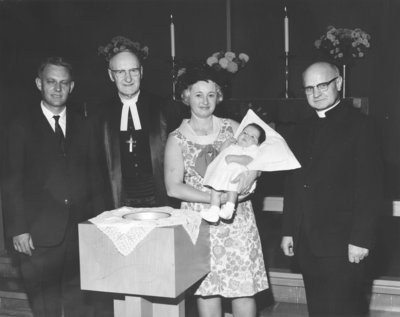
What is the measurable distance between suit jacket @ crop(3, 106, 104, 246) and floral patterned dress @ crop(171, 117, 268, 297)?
581 millimetres

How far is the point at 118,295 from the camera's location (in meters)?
2.29

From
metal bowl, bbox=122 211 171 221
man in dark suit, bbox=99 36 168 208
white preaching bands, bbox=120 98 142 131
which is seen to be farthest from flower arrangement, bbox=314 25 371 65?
metal bowl, bbox=122 211 171 221

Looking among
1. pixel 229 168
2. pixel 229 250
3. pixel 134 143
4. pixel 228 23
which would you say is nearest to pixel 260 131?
pixel 229 168

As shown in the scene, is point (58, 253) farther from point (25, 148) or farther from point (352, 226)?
point (352, 226)

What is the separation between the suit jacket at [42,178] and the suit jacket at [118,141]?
0.38 ft

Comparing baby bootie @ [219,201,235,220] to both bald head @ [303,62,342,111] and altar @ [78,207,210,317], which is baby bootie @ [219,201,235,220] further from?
bald head @ [303,62,342,111]

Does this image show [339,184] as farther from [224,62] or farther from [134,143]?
[224,62]

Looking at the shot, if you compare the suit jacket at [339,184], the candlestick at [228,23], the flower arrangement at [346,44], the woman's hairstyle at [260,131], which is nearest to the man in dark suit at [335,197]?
the suit jacket at [339,184]

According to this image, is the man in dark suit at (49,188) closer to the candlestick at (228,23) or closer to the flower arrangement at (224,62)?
the flower arrangement at (224,62)

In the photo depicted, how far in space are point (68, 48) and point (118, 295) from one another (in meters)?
4.05

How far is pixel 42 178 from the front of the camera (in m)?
2.87

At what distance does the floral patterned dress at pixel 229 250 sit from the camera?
8.82 feet

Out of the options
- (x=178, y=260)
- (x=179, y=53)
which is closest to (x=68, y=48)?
(x=179, y=53)

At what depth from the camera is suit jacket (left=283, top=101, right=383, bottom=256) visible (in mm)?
2467
